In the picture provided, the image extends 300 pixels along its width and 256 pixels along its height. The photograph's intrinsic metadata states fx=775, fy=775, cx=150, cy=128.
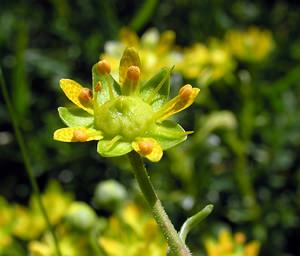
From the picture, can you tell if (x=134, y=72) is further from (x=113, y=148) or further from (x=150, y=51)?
(x=150, y=51)

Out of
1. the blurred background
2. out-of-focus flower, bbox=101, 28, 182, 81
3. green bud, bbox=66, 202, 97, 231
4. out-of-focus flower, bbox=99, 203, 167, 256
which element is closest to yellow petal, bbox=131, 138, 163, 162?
out-of-focus flower, bbox=99, 203, 167, 256

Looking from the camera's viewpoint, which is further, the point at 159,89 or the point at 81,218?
the point at 81,218

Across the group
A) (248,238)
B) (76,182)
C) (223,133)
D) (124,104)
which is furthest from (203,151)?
(124,104)

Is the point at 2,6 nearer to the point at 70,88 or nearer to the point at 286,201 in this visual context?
the point at 286,201

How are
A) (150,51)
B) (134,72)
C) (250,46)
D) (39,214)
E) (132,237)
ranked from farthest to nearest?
(250,46), (150,51), (39,214), (132,237), (134,72)

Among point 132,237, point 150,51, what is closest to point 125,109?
point 132,237

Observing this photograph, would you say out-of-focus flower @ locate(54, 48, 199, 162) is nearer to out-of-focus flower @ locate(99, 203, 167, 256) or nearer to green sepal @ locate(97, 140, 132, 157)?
green sepal @ locate(97, 140, 132, 157)
